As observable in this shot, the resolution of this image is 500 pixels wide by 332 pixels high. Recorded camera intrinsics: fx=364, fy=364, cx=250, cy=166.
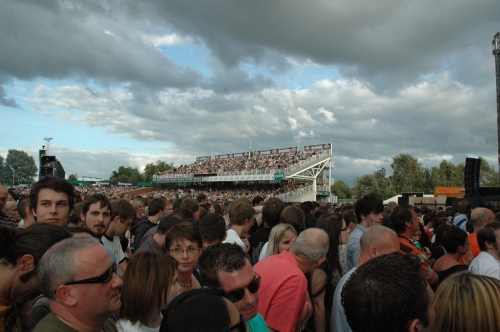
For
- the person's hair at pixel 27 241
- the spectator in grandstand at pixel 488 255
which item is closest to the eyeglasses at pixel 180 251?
the person's hair at pixel 27 241

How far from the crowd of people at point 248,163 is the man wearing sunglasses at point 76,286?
42.4 metres

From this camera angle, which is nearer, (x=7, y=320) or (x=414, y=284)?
(x=414, y=284)

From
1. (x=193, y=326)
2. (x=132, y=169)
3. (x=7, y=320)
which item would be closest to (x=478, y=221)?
(x=193, y=326)

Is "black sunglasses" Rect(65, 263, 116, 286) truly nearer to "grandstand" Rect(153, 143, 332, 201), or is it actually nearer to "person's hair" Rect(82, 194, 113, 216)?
"person's hair" Rect(82, 194, 113, 216)

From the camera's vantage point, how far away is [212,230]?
13.8ft

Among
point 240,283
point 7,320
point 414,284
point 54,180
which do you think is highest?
point 54,180

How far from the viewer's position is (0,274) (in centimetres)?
210

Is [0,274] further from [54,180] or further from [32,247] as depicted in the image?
[54,180]

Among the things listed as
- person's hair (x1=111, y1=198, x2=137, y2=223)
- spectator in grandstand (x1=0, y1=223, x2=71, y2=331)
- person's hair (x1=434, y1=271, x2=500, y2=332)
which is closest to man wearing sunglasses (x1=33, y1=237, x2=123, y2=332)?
spectator in grandstand (x1=0, y1=223, x2=71, y2=331)

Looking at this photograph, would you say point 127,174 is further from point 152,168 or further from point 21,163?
point 21,163

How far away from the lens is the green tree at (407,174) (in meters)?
80.6

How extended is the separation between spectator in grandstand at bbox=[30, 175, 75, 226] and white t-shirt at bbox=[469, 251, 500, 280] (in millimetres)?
4226

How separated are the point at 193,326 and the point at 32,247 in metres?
1.41

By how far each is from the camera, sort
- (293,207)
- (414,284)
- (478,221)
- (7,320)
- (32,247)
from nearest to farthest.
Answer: (414,284) < (7,320) < (32,247) < (293,207) < (478,221)
